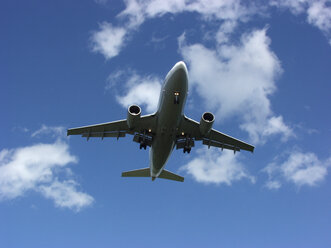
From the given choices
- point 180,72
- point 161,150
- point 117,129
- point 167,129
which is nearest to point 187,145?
point 161,150

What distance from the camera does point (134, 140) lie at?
1039 inches

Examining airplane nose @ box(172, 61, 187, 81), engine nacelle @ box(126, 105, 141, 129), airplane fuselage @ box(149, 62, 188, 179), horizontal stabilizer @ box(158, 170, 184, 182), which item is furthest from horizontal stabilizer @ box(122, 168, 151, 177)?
airplane nose @ box(172, 61, 187, 81)

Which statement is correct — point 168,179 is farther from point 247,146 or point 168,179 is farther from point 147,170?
point 247,146

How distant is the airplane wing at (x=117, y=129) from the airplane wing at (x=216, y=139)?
2419 mm

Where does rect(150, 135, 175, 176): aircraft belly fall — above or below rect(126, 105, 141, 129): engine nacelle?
below

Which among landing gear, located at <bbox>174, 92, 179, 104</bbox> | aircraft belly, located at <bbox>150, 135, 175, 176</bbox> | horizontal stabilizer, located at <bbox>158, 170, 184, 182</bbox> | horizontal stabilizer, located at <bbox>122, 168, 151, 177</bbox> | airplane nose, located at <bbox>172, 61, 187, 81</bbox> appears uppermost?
airplane nose, located at <bbox>172, 61, 187, 81</bbox>

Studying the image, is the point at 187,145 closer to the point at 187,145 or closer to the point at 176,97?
the point at 187,145

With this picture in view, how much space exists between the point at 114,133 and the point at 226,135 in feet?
29.2

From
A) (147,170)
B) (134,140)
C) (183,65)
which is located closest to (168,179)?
(147,170)

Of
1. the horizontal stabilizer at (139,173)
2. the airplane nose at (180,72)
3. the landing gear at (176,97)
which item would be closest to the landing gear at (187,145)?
the horizontal stabilizer at (139,173)

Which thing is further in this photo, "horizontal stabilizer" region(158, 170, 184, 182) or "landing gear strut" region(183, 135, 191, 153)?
"horizontal stabilizer" region(158, 170, 184, 182)

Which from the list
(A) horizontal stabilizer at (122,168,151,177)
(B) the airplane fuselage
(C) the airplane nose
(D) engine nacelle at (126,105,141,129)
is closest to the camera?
(C) the airplane nose

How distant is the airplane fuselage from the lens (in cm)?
2106

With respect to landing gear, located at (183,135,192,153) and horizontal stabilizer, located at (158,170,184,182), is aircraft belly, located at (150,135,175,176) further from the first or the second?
horizontal stabilizer, located at (158,170,184,182)
